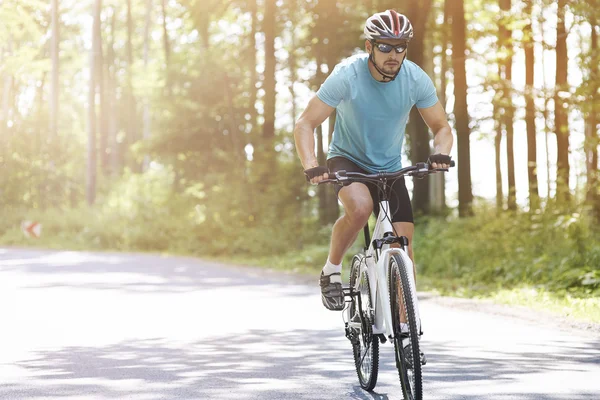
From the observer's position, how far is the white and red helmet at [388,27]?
630 centimetres

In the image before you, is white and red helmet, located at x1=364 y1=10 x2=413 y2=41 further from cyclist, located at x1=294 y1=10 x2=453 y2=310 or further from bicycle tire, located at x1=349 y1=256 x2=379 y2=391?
bicycle tire, located at x1=349 y1=256 x2=379 y2=391

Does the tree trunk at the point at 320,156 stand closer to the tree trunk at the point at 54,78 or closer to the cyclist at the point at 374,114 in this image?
the tree trunk at the point at 54,78

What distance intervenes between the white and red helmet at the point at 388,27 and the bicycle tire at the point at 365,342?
151 cm

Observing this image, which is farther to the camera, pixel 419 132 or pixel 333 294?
pixel 419 132

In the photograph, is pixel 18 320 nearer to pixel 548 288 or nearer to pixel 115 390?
pixel 115 390

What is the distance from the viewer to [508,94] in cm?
2786

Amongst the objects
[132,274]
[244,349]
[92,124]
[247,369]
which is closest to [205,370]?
[247,369]

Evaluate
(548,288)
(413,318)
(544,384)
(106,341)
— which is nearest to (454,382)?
(544,384)

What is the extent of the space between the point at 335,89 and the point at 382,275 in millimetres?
1186

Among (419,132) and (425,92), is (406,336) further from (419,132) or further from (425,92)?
(419,132)

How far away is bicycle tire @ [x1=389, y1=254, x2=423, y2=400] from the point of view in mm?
5633

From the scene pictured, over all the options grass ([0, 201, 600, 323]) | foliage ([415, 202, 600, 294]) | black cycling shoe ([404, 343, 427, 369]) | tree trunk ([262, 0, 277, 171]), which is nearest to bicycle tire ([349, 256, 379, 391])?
black cycling shoe ([404, 343, 427, 369])

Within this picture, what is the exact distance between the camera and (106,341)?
958 cm

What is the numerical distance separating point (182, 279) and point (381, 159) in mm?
11181
